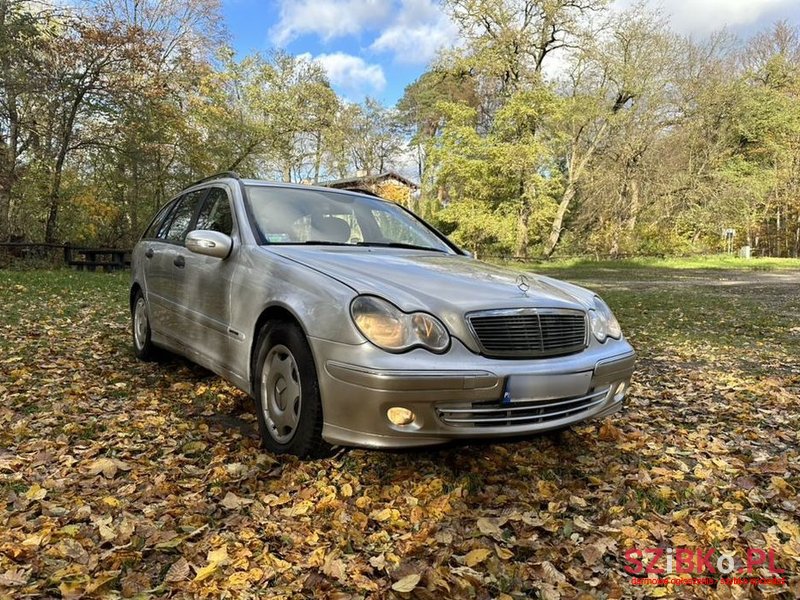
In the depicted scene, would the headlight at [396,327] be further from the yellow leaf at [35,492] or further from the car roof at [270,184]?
the car roof at [270,184]

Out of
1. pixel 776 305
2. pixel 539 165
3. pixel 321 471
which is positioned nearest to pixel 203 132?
pixel 539 165

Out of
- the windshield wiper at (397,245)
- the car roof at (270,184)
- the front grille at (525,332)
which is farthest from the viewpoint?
the car roof at (270,184)

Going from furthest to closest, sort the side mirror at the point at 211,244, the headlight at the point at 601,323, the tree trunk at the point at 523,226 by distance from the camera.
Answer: the tree trunk at the point at 523,226
the side mirror at the point at 211,244
the headlight at the point at 601,323

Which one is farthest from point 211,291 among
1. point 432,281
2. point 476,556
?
point 476,556

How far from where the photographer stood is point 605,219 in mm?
31297

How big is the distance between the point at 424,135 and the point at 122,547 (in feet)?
139

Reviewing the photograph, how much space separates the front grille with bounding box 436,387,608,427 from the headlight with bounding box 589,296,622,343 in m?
0.54

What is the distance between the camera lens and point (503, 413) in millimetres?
2520

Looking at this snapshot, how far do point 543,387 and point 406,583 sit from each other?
1.05 meters

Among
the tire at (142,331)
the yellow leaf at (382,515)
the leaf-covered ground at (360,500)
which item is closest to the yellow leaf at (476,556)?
the leaf-covered ground at (360,500)

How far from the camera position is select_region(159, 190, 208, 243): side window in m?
4.41

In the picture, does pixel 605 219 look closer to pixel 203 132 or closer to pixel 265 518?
pixel 203 132

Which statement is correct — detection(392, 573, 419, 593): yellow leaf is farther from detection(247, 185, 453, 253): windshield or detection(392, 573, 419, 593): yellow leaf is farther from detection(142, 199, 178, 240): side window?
detection(142, 199, 178, 240): side window

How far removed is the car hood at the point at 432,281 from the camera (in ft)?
8.64
